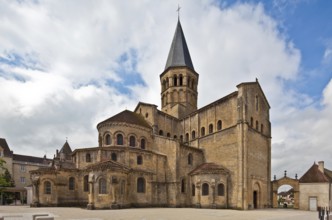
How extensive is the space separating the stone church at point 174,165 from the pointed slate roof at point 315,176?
197 inches

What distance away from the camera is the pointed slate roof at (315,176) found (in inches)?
1512

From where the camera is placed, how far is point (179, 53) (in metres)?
55.2

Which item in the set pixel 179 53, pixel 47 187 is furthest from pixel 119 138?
pixel 179 53

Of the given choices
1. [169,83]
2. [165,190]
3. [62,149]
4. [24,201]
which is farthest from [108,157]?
[62,149]

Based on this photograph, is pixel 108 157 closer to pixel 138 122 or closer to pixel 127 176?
pixel 127 176

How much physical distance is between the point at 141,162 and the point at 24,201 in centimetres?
2927

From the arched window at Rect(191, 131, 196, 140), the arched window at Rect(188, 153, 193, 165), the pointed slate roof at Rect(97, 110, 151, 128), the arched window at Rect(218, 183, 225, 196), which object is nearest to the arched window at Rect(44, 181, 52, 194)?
the pointed slate roof at Rect(97, 110, 151, 128)

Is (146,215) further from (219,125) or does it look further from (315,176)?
(315,176)

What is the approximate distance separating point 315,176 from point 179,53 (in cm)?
3122

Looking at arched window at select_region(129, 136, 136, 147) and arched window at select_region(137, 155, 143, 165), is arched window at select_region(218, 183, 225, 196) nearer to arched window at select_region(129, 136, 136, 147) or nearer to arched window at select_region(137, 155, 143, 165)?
arched window at select_region(137, 155, 143, 165)

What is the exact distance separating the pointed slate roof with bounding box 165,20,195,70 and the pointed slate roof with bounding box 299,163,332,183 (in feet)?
88.1

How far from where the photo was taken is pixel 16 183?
63.6 metres

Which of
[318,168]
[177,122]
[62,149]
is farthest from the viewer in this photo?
[62,149]

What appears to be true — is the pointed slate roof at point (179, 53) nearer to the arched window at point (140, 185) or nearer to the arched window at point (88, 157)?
the arched window at point (88, 157)
